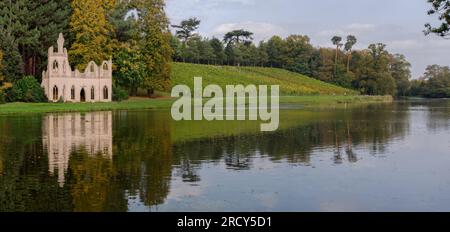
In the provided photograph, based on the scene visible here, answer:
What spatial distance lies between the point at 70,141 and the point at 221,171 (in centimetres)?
986

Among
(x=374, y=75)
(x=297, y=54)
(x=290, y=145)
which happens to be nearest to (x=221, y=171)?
(x=290, y=145)

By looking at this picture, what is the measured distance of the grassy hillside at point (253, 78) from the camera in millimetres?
101938

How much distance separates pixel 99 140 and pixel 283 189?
12746mm

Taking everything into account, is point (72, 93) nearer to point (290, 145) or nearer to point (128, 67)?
point (128, 67)

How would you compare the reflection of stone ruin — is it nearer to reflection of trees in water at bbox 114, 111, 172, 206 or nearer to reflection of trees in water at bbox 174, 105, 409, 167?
reflection of trees in water at bbox 114, 111, 172, 206

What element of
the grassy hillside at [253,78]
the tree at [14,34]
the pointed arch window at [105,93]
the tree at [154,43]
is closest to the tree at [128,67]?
the tree at [154,43]

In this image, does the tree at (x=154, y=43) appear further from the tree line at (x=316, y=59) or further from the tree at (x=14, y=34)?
the tree line at (x=316, y=59)

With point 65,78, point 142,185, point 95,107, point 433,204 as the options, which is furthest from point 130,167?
point 65,78

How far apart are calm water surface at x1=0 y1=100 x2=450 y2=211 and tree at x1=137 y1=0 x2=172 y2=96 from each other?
39.8m

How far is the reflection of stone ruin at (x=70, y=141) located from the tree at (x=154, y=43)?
35123 mm

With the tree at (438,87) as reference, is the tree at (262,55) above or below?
above

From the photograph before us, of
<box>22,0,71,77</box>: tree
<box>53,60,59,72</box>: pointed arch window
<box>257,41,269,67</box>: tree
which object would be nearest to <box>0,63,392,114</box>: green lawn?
<box>257,41,269,67</box>: tree
